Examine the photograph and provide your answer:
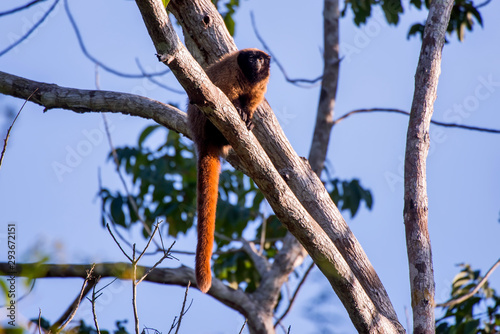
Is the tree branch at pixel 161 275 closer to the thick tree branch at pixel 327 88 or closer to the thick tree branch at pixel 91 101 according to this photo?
the thick tree branch at pixel 91 101

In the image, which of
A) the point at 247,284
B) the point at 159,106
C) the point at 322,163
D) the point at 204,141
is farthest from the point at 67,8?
the point at 247,284

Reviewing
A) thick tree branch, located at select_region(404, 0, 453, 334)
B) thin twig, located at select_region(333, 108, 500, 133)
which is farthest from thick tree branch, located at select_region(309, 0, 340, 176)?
thick tree branch, located at select_region(404, 0, 453, 334)

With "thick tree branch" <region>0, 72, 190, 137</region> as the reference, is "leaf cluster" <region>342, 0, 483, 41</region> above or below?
above

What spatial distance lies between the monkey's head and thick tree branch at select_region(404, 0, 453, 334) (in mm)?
1172

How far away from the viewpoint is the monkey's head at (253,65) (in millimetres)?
3941

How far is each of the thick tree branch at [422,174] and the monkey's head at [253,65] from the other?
117cm

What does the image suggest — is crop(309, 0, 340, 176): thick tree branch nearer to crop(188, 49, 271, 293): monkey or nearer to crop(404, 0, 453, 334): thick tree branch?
crop(188, 49, 271, 293): monkey

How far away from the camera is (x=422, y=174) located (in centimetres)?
359

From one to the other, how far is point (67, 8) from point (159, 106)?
245cm

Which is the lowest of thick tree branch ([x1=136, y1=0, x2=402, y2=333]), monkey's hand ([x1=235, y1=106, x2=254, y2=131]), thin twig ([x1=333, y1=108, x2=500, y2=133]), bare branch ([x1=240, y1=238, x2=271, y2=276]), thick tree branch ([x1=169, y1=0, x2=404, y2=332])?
thick tree branch ([x1=136, y1=0, x2=402, y2=333])

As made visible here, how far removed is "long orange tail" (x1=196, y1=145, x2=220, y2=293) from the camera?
10.5 feet

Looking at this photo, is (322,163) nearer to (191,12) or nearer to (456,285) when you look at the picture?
(456,285)

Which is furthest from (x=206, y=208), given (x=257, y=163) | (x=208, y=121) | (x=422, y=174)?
(x=422, y=174)

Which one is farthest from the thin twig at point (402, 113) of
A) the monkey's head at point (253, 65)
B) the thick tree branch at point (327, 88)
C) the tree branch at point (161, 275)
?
the tree branch at point (161, 275)
